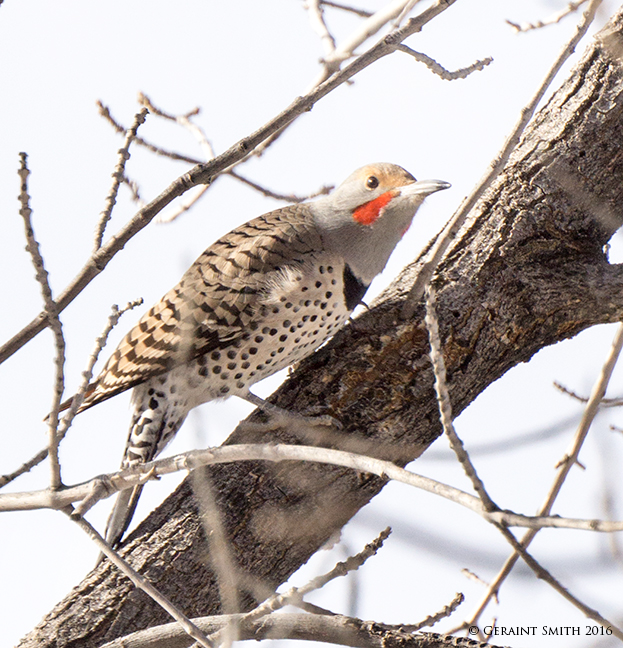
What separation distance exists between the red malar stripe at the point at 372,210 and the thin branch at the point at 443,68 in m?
1.64

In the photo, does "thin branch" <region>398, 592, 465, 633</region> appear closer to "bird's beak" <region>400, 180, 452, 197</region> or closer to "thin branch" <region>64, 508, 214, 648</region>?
"thin branch" <region>64, 508, 214, 648</region>

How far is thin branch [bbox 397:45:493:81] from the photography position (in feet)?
7.87

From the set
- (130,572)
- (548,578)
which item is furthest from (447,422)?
(130,572)

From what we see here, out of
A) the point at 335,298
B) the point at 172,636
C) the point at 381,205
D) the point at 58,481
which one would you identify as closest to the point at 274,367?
the point at 335,298

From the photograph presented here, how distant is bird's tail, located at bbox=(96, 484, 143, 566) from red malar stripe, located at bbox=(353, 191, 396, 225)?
68.0 inches

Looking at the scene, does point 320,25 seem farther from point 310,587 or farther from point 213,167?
point 310,587

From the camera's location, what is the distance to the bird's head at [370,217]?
4133 millimetres

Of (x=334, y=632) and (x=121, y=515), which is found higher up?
(x=121, y=515)

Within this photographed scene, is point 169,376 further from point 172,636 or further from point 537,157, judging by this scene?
point 537,157

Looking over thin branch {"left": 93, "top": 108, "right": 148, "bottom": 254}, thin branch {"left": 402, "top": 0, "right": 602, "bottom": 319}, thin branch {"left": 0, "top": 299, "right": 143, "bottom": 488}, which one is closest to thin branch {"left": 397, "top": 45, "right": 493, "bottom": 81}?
thin branch {"left": 402, "top": 0, "right": 602, "bottom": 319}

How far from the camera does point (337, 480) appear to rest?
3.18 m

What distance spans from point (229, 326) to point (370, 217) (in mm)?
1003

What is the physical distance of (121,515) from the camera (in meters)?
3.49

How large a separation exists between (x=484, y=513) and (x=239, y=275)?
2371 millimetres
